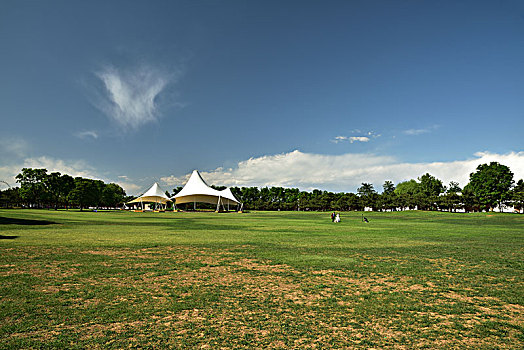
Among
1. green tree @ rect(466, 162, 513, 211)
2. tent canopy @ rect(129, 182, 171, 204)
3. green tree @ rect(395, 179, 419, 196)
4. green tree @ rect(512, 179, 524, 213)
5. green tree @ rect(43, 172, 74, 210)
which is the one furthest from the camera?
green tree @ rect(395, 179, 419, 196)

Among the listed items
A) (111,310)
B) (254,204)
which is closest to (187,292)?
(111,310)

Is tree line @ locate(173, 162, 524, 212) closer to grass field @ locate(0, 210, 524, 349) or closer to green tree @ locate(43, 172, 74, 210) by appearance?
green tree @ locate(43, 172, 74, 210)

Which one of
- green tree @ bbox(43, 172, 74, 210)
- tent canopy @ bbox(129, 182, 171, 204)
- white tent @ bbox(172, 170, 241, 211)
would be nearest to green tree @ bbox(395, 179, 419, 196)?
white tent @ bbox(172, 170, 241, 211)

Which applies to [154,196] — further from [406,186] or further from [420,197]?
[406,186]

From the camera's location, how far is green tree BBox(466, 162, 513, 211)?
67.4 metres

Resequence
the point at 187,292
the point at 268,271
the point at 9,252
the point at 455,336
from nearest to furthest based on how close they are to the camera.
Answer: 1. the point at 455,336
2. the point at 187,292
3. the point at 268,271
4. the point at 9,252

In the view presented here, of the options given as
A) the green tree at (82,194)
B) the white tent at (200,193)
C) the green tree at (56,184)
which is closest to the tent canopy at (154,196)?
the white tent at (200,193)

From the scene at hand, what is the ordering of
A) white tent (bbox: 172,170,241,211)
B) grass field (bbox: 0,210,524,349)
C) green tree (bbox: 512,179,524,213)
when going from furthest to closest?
white tent (bbox: 172,170,241,211), green tree (bbox: 512,179,524,213), grass field (bbox: 0,210,524,349)

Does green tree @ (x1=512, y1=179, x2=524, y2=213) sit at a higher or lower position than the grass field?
higher

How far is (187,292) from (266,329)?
2.43 metres

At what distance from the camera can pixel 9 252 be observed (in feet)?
35.5

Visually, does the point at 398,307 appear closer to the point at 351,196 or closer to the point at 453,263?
the point at 453,263

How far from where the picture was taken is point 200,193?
75.4 meters

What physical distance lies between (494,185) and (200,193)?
217ft
